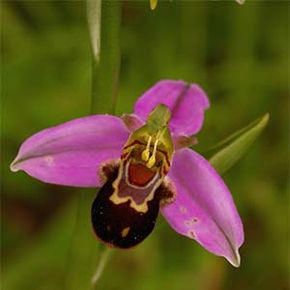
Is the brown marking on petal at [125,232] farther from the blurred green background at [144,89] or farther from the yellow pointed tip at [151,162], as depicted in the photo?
the blurred green background at [144,89]

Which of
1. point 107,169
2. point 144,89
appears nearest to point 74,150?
point 107,169

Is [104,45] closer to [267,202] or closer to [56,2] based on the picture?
[267,202]

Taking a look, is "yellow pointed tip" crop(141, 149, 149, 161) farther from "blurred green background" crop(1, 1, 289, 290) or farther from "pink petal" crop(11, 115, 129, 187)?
"blurred green background" crop(1, 1, 289, 290)

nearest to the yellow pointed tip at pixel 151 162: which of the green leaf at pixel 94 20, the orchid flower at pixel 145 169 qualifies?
the orchid flower at pixel 145 169

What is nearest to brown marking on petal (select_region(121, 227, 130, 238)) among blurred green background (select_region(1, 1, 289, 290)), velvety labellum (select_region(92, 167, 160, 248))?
velvety labellum (select_region(92, 167, 160, 248))

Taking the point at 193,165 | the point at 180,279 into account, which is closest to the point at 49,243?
the point at 180,279

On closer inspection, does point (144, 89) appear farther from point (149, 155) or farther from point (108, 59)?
point (108, 59)
